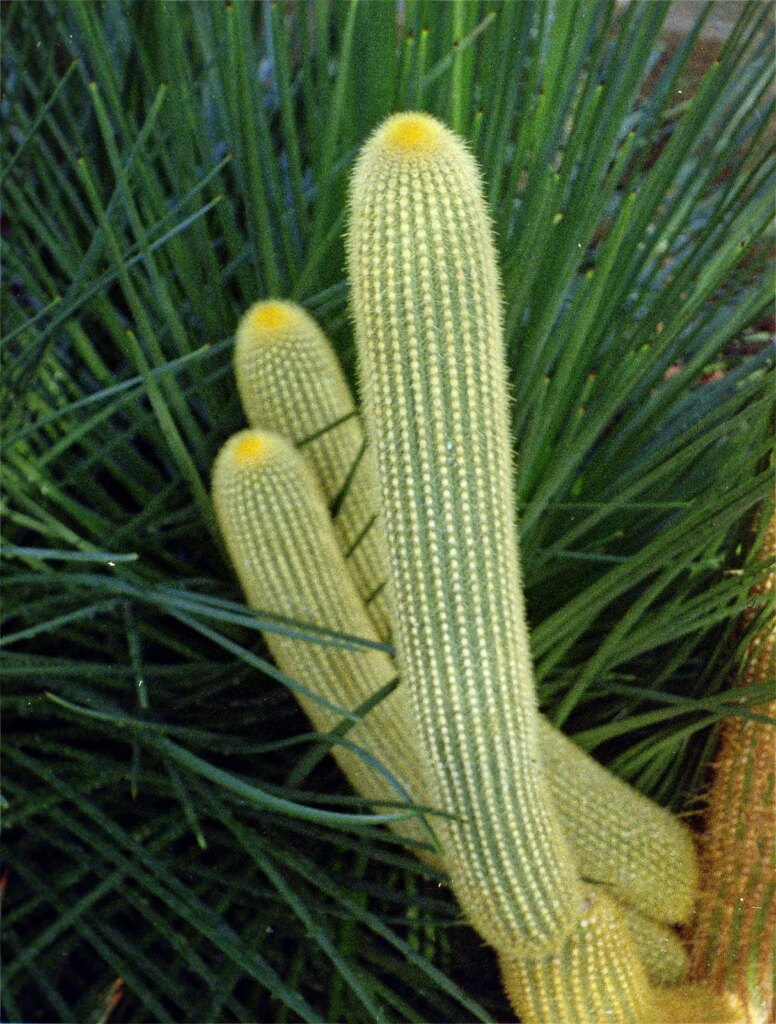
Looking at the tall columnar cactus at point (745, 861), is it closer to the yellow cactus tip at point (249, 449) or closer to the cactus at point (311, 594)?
the cactus at point (311, 594)

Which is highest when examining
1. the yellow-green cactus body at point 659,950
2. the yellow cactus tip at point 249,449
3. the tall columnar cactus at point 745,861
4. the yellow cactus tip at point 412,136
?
the yellow cactus tip at point 412,136

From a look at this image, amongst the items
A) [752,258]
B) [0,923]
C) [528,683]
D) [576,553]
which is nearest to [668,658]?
[576,553]

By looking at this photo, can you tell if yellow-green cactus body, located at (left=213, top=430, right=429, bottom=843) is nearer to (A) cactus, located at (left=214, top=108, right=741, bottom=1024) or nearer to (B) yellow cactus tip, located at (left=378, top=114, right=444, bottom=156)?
(A) cactus, located at (left=214, top=108, right=741, bottom=1024)

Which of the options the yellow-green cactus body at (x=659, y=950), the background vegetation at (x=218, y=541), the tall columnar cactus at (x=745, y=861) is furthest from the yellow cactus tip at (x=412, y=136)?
the yellow-green cactus body at (x=659, y=950)

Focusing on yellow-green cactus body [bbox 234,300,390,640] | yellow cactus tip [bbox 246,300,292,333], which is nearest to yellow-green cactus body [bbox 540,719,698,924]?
yellow-green cactus body [bbox 234,300,390,640]

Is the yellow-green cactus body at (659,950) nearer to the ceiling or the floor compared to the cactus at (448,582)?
nearer to the floor

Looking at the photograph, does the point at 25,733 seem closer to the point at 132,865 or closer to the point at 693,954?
the point at 132,865
